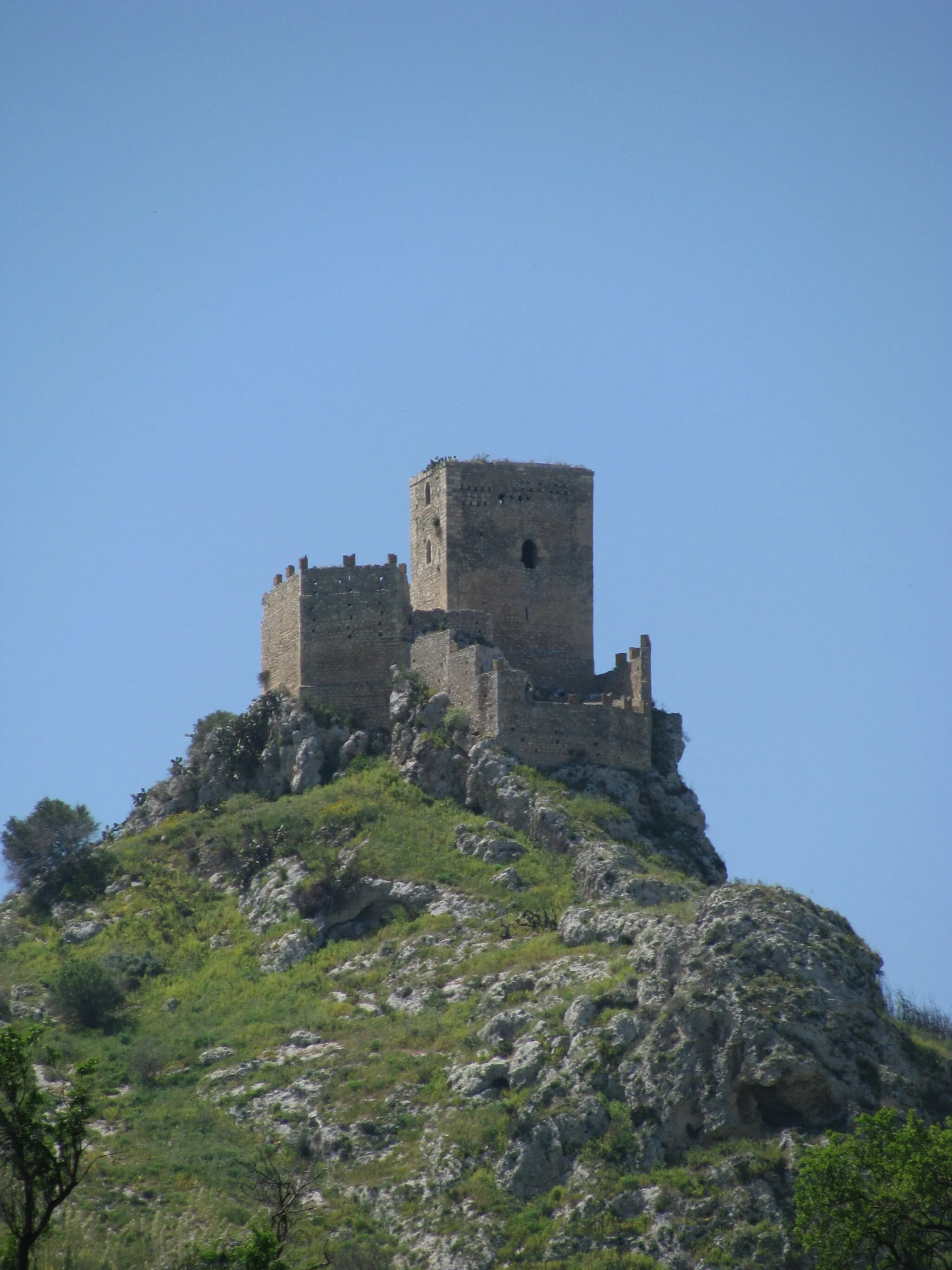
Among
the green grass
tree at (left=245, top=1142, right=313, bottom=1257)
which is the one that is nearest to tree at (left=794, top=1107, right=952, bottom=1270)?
the green grass

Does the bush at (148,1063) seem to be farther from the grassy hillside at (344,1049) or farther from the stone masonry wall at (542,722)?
the stone masonry wall at (542,722)

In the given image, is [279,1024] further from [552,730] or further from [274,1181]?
[552,730]

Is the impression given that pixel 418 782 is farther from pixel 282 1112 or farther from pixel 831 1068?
pixel 831 1068

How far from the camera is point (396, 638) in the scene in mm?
70938

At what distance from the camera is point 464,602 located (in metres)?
71.7

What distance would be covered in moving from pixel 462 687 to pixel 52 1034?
15331mm

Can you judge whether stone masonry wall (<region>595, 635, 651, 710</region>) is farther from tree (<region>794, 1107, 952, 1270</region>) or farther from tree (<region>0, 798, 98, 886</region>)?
tree (<region>794, 1107, 952, 1270</region>)

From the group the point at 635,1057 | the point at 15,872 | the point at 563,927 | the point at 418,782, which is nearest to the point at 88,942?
the point at 15,872

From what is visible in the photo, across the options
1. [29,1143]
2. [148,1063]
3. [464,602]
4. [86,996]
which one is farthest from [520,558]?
[29,1143]

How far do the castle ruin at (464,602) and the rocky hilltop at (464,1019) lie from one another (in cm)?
166

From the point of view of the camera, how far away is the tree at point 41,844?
6962 cm

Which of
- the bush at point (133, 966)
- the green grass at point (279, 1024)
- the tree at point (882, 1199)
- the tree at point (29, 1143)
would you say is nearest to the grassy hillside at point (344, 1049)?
the green grass at point (279, 1024)

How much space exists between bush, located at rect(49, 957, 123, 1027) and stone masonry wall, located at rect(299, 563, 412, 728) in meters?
12.7

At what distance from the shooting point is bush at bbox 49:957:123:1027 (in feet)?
199
